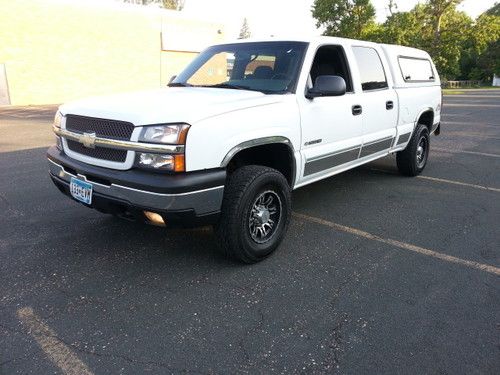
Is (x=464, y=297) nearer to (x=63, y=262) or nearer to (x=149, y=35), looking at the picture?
(x=63, y=262)

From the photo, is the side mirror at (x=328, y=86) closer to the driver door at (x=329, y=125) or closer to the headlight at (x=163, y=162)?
the driver door at (x=329, y=125)

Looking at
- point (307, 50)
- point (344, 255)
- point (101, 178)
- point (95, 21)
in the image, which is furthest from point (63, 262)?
point (95, 21)

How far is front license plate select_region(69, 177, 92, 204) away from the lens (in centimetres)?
327

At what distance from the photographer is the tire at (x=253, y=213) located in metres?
3.27

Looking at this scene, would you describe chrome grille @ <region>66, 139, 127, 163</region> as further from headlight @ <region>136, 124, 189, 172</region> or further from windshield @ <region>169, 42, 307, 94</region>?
windshield @ <region>169, 42, 307, 94</region>

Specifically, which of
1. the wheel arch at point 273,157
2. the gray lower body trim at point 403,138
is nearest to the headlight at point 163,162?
the wheel arch at point 273,157

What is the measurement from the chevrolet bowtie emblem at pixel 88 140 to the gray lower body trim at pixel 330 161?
1.95 metres

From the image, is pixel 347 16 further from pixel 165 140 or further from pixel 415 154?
pixel 165 140

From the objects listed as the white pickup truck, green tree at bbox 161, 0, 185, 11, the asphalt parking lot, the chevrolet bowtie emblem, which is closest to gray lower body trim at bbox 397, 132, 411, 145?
the white pickup truck

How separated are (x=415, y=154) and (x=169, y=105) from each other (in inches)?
178

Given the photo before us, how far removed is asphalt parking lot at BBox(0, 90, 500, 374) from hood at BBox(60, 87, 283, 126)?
1.27 meters

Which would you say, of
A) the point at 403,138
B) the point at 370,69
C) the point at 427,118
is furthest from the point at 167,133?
the point at 427,118

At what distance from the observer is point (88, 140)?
330cm

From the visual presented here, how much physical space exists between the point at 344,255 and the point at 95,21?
24445 millimetres
